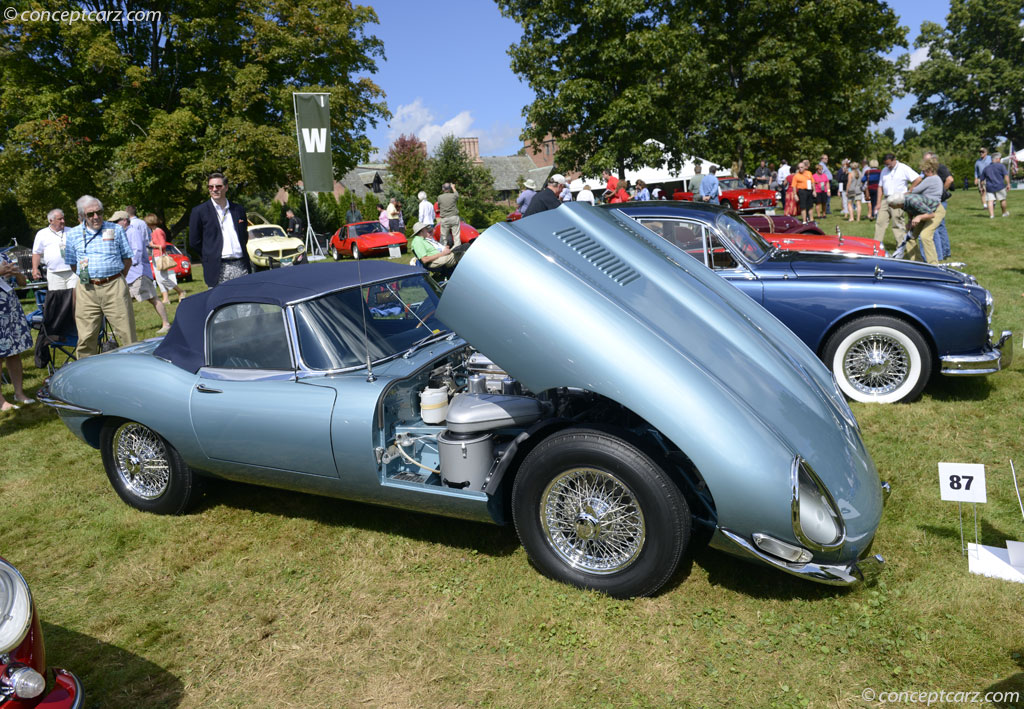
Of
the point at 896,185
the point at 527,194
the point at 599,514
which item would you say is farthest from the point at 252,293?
the point at 896,185

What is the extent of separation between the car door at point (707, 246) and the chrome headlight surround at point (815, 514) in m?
3.30

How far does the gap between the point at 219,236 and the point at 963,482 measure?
6.06m

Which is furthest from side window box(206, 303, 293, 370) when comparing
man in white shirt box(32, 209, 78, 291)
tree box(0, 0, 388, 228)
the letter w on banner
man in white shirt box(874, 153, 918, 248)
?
tree box(0, 0, 388, 228)

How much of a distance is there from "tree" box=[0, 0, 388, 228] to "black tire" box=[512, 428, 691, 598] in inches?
905

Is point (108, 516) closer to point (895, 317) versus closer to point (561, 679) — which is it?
point (561, 679)

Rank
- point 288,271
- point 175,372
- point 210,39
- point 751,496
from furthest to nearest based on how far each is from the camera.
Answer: point 210,39 → point 288,271 → point 175,372 → point 751,496

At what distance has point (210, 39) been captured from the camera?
24344 mm

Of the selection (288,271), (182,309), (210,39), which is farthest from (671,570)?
(210,39)

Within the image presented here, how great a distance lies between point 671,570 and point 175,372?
3010 millimetres

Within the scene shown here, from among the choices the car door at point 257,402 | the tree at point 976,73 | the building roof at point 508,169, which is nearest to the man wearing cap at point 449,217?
the car door at point 257,402
